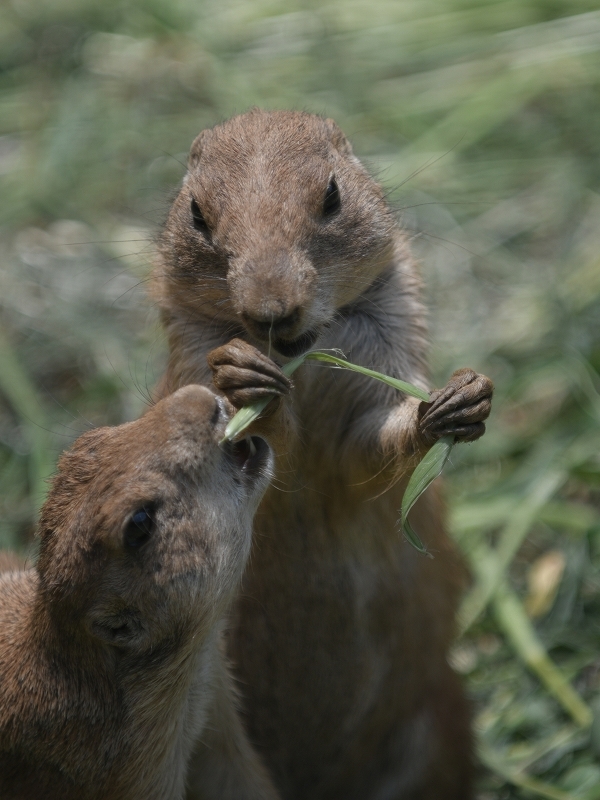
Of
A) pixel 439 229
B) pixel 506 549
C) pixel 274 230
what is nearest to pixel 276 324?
pixel 274 230

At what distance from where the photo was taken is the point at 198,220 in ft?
15.7

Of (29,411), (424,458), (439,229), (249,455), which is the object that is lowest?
(29,411)

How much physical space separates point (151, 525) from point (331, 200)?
1548 mm

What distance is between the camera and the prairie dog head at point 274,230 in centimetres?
419

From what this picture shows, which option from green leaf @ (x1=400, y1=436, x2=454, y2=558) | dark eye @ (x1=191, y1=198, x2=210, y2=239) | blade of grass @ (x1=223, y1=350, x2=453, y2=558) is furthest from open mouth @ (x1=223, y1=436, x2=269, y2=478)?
dark eye @ (x1=191, y1=198, x2=210, y2=239)

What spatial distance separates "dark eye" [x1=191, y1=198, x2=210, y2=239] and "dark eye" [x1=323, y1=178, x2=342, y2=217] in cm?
49

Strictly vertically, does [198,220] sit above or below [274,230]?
below

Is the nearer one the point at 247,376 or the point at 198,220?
the point at 247,376

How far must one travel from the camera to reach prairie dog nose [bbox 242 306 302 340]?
13.5ft

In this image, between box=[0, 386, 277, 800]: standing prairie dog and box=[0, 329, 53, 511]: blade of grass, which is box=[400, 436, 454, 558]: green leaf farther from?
box=[0, 329, 53, 511]: blade of grass

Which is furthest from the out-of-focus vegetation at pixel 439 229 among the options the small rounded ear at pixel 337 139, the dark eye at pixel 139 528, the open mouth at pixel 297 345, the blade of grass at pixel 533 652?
the dark eye at pixel 139 528

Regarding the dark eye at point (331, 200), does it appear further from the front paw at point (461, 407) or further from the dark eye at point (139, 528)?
the dark eye at point (139, 528)

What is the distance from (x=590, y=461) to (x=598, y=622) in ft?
3.26

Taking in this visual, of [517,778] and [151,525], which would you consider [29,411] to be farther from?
[517,778]
